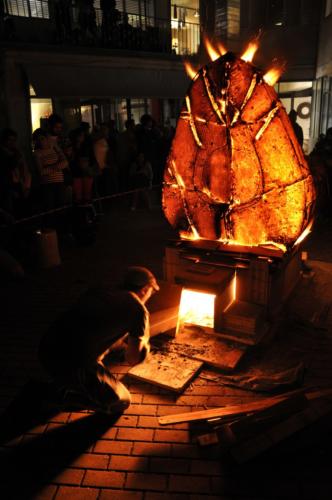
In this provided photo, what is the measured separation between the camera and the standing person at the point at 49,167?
27.8 ft

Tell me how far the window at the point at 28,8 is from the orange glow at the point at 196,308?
11337mm

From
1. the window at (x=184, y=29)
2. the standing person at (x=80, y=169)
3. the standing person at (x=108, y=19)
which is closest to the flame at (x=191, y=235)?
the standing person at (x=80, y=169)

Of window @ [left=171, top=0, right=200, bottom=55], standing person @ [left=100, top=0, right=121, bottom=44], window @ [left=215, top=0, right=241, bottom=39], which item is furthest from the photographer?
window @ [left=215, top=0, right=241, bottom=39]

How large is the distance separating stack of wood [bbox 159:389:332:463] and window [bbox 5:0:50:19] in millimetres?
13034

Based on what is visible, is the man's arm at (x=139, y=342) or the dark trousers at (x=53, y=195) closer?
the man's arm at (x=139, y=342)

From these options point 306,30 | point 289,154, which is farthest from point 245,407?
point 306,30

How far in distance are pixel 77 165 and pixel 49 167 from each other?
946 millimetres

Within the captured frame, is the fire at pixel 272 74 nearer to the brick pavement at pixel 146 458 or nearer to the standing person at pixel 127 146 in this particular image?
the brick pavement at pixel 146 458

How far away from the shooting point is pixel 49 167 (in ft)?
28.1

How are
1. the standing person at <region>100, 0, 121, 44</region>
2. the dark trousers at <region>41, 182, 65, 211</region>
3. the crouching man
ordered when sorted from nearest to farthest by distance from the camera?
the crouching man, the dark trousers at <region>41, 182, 65, 211</region>, the standing person at <region>100, 0, 121, 44</region>

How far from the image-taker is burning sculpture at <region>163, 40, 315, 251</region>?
4.83m

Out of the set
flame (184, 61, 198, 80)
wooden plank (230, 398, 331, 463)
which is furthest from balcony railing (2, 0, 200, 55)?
wooden plank (230, 398, 331, 463)

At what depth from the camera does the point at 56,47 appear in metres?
13.0

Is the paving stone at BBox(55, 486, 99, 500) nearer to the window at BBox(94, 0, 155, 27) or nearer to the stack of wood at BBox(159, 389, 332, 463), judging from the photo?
the stack of wood at BBox(159, 389, 332, 463)
